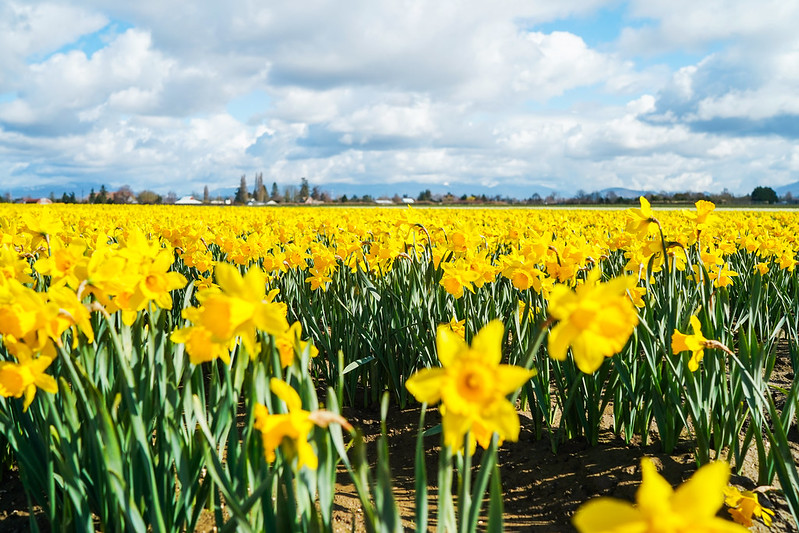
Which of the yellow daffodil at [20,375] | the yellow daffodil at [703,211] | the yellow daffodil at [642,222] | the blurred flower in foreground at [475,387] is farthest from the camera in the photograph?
the yellow daffodil at [703,211]

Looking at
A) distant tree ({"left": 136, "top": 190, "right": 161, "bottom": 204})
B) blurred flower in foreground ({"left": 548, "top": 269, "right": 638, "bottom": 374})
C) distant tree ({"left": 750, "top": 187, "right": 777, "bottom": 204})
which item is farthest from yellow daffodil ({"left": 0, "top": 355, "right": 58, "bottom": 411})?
distant tree ({"left": 136, "top": 190, "right": 161, "bottom": 204})

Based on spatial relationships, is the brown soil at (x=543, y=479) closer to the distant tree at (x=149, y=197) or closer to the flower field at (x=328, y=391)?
the flower field at (x=328, y=391)

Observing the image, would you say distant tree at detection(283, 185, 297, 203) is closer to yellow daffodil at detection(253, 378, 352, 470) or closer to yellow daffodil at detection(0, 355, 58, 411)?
yellow daffodil at detection(0, 355, 58, 411)

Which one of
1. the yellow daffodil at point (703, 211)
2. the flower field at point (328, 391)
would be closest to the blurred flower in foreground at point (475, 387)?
the flower field at point (328, 391)

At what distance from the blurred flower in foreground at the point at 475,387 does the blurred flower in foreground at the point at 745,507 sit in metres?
1.58

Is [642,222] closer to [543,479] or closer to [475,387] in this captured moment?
[543,479]

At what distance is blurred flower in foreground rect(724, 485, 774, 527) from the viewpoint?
82.8 inches

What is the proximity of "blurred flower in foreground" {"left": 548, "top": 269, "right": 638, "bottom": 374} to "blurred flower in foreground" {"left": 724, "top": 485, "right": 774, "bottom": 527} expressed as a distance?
147 centimetres

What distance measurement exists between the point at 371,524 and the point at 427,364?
79.7 inches

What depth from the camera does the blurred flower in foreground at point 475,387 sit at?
3.57ft

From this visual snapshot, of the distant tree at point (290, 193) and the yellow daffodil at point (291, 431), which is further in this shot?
the distant tree at point (290, 193)

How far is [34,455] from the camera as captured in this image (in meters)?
1.97

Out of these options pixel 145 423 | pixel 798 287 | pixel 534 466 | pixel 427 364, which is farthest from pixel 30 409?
pixel 798 287

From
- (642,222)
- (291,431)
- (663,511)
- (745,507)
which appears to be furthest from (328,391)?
(642,222)
